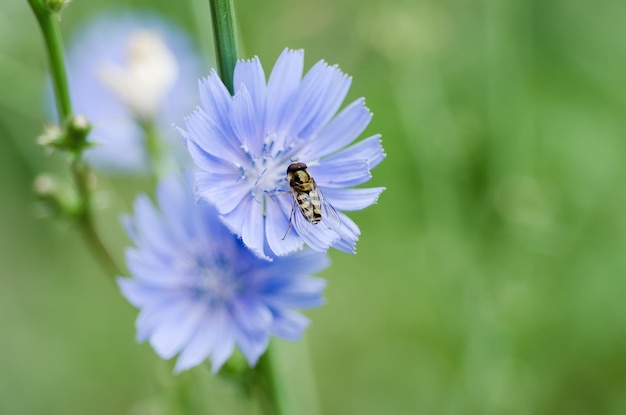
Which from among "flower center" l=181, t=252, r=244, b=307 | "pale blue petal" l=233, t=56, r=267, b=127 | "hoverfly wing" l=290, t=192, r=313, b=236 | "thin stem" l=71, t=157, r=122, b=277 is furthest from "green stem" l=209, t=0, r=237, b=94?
"flower center" l=181, t=252, r=244, b=307

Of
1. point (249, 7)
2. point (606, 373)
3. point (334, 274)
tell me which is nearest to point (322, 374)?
point (334, 274)

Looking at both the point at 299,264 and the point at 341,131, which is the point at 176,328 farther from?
the point at 341,131

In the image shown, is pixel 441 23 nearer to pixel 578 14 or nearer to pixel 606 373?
pixel 578 14

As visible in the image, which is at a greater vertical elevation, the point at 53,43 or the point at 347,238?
the point at 53,43

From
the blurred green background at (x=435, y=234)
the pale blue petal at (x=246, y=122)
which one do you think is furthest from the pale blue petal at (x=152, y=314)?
the blurred green background at (x=435, y=234)

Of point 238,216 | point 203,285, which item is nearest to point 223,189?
point 238,216

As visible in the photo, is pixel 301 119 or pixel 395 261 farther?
pixel 395 261
